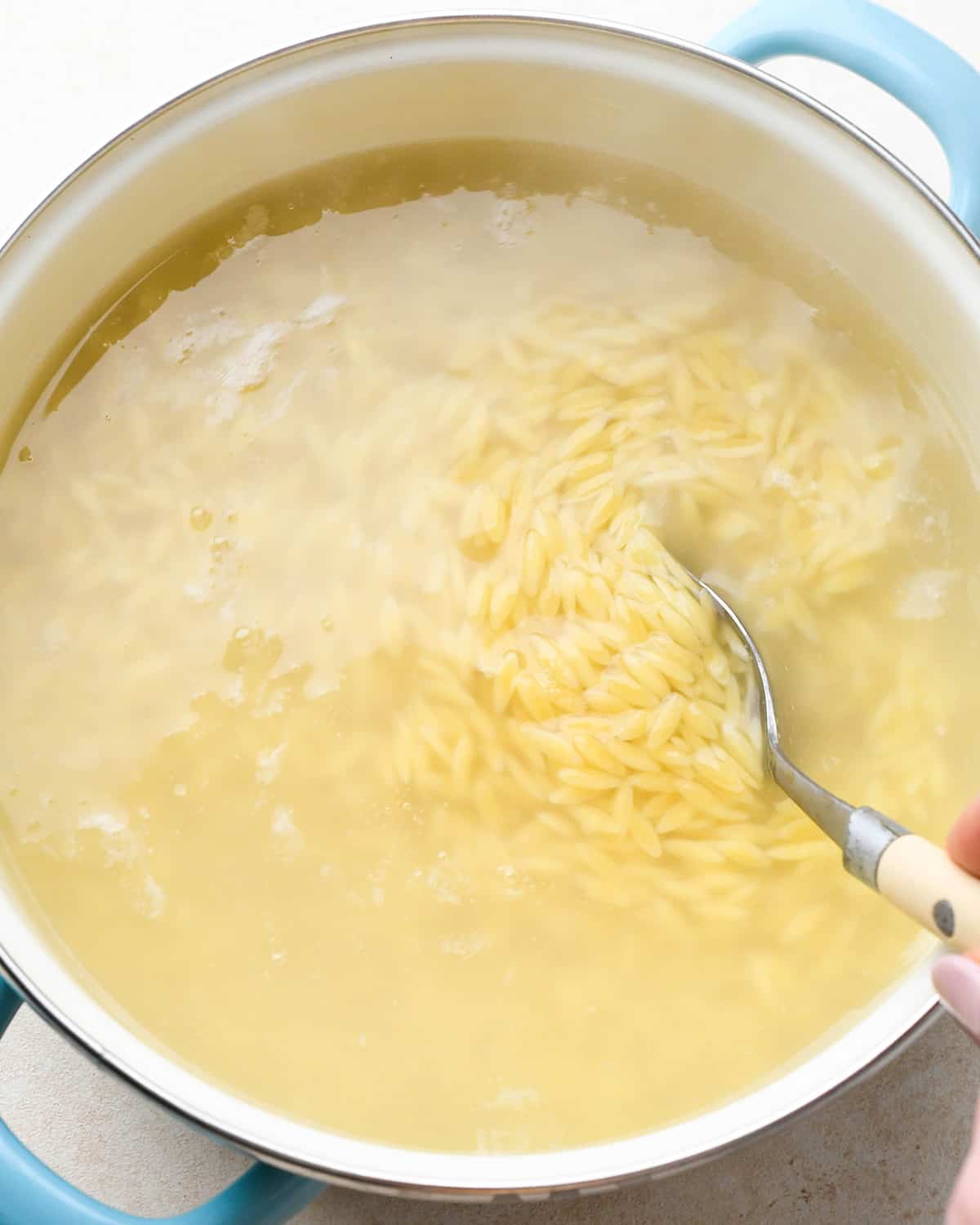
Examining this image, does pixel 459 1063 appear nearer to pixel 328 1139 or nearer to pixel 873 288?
pixel 328 1139

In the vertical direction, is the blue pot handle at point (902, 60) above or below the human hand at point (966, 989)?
above

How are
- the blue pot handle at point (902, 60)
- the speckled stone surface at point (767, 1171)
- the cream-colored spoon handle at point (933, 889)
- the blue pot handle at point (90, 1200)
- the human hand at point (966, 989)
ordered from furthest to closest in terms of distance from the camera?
the speckled stone surface at point (767, 1171)
the blue pot handle at point (902, 60)
the blue pot handle at point (90, 1200)
the cream-colored spoon handle at point (933, 889)
the human hand at point (966, 989)

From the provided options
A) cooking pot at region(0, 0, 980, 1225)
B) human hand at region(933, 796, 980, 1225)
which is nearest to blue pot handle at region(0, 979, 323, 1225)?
cooking pot at region(0, 0, 980, 1225)

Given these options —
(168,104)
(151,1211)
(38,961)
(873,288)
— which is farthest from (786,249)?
(151,1211)

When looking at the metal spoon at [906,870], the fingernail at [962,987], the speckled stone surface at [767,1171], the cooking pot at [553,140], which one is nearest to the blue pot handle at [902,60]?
the cooking pot at [553,140]

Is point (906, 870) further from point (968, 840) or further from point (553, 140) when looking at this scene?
point (553, 140)

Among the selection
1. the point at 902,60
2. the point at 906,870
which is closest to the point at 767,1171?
the point at 906,870

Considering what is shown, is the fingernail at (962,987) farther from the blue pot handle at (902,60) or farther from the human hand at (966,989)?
the blue pot handle at (902,60)

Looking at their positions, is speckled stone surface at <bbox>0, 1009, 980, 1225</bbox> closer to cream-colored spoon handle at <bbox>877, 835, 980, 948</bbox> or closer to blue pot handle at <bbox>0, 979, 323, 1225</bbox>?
blue pot handle at <bbox>0, 979, 323, 1225</bbox>
